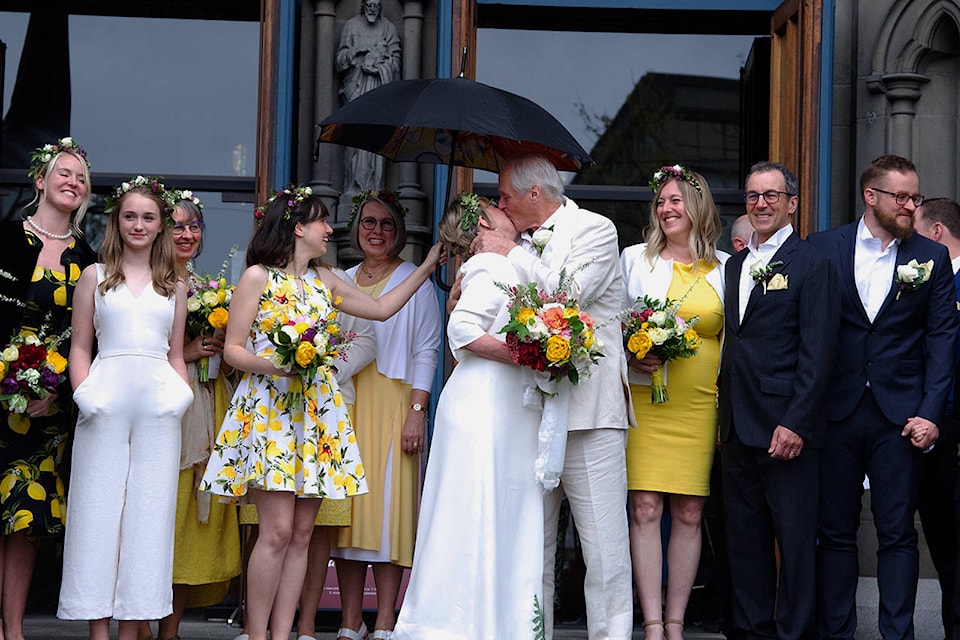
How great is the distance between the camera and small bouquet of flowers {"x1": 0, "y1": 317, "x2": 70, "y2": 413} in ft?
17.6

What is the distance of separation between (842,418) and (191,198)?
10.2ft

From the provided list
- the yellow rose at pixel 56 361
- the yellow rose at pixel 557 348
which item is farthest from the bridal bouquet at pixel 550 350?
the yellow rose at pixel 56 361

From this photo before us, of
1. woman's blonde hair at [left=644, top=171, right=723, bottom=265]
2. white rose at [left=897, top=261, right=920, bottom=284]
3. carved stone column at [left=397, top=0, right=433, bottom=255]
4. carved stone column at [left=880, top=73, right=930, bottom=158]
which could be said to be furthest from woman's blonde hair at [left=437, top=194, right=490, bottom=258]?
carved stone column at [left=880, top=73, right=930, bottom=158]

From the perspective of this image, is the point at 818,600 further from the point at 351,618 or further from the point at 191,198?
the point at 191,198

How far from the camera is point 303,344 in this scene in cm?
523

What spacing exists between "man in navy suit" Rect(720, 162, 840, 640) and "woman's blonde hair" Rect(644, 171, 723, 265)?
0.21 meters

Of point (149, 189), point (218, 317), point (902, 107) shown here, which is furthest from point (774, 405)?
point (149, 189)

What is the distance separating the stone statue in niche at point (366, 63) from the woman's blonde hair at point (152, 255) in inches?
75.3

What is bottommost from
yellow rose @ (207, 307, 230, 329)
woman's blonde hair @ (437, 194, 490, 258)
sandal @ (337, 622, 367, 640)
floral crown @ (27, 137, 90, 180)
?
sandal @ (337, 622, 367, 640)

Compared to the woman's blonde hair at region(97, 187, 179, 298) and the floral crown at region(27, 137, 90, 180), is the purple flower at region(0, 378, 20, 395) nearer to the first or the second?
the woman's blonde hair at region(97, 187, 179, 298)

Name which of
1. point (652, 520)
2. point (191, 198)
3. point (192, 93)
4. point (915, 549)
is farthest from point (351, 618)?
point (192, 93)

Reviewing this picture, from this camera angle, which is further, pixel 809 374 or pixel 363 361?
pixel 363 361

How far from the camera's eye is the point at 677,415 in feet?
19.5

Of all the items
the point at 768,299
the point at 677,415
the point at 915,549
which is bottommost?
the point at 915,549
